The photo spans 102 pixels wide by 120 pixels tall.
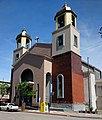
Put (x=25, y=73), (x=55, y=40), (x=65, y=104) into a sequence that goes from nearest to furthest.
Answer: (x=65, y=104) < (x=55, y=40) < (x=25, y=73)

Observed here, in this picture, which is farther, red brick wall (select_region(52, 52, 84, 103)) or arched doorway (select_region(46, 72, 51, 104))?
arched doorway (select_region(46, 72, 51, 104))

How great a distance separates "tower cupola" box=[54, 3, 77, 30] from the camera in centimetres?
3412

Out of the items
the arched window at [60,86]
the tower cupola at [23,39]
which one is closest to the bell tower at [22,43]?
the tower cupola at [23,39]

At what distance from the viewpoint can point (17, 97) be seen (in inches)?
1465

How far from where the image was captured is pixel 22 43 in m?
44.7

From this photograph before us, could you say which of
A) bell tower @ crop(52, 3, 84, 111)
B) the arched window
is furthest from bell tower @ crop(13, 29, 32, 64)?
the arched window

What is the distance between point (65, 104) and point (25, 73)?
41.8 ft

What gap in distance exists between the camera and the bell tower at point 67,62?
99.6ft

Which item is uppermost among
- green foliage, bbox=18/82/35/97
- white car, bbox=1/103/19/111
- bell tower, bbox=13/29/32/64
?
bell tower, bbox=13/29/32/64

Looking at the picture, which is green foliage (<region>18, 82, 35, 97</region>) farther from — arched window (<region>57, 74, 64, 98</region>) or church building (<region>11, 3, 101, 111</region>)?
arched window (<region>57, 74, 64, 98</region>)

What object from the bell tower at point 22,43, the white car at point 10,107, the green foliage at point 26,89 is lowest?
the white car at point 10,107

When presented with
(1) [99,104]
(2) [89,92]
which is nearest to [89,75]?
(2) [89,92]

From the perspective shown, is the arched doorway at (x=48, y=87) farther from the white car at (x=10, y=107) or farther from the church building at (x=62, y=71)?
the white car at (x=10, y=107)

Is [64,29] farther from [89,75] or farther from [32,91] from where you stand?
[32,91]
